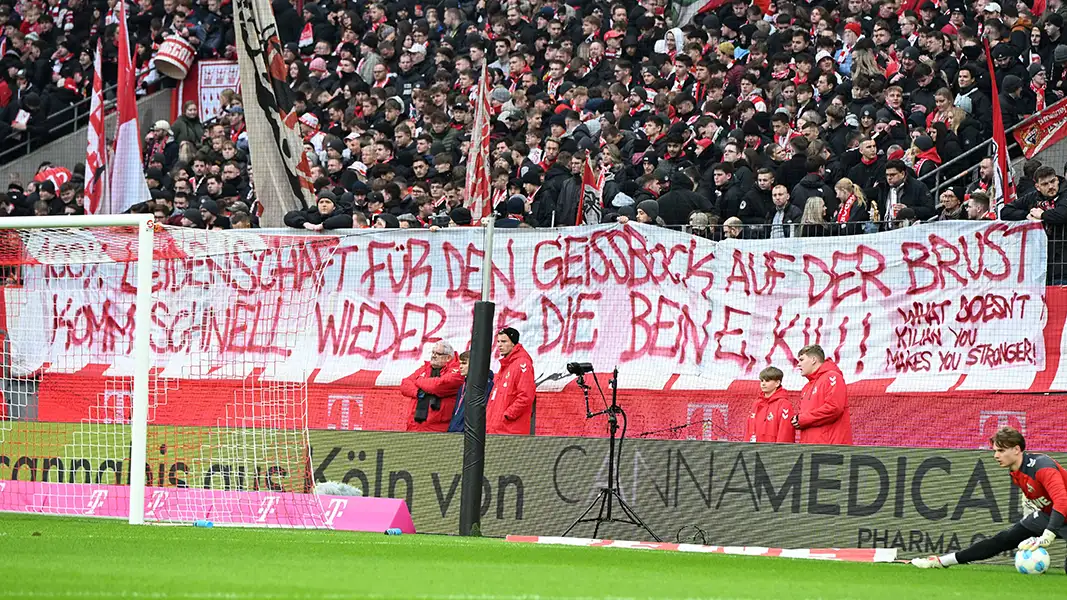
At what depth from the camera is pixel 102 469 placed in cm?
1557

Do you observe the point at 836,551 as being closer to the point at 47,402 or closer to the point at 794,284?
the point at 794,284

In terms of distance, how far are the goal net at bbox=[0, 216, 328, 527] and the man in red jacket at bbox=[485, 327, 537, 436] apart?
1.89 metres

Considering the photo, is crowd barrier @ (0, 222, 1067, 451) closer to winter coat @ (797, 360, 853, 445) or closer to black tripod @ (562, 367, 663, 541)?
winter coat @ (797, 360, 853, 445)

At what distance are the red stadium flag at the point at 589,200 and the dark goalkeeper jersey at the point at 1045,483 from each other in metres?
6.60

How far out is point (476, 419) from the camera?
45.0ft

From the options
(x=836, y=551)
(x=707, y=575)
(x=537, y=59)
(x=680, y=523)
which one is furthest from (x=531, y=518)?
(x=537, y=59)

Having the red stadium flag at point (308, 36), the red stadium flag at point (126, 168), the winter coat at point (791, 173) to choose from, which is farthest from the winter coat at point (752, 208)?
the red stadium flag at point (308, 36)

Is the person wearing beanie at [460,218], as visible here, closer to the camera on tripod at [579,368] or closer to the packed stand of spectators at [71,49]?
the camera on tripod at [579,368]

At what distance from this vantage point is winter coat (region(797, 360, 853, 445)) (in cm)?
1396

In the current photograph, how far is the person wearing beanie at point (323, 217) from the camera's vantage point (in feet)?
57.1

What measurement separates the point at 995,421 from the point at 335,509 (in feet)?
19.7

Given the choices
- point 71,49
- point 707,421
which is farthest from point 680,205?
point 71,49

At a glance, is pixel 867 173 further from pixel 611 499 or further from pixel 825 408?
pixel 611 499

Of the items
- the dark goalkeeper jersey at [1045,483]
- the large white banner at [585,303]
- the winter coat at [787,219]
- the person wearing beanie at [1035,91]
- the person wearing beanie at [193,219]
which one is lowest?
the dark goalkeeper jersey at [1045,483]
